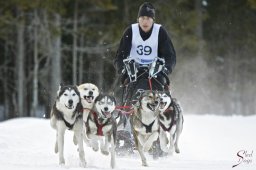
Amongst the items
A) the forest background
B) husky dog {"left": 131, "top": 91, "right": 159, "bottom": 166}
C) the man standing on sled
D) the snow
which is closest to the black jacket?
the man standing on sled

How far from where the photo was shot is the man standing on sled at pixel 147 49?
29.2 feet

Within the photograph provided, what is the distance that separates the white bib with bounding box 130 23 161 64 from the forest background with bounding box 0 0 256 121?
13.2 metres

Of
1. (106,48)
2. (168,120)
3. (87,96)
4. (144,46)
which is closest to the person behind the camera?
(87,96)

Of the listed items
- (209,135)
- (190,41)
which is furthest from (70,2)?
(209,135)

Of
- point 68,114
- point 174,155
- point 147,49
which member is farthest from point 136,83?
point 68,114

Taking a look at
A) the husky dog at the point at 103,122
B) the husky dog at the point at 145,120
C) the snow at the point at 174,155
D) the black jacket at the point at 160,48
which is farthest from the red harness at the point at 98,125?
the black jacket at the point at 160,48

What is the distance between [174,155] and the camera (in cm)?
1021

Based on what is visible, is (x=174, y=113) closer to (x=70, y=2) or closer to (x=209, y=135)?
(x=209, y=135)

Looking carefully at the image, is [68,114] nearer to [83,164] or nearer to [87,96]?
[87,96]

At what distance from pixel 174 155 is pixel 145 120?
7.54 ft

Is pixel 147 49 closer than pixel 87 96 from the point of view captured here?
No

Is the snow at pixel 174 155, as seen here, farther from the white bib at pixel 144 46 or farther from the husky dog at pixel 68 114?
the white bib at pixel 144 46

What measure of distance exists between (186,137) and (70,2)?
626 inches

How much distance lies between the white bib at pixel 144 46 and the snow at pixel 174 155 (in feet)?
4.04
